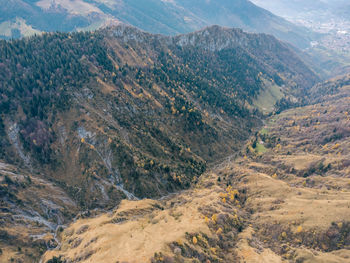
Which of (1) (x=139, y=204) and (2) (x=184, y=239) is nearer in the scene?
(2) (x=184, y=239)

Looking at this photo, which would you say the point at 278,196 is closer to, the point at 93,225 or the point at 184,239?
the point at 184,239

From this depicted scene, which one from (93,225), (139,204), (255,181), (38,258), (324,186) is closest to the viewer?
(38,258)

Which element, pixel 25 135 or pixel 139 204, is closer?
pixel 139 204

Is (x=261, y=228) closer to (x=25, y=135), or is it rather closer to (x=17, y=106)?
(x=25, y=135)

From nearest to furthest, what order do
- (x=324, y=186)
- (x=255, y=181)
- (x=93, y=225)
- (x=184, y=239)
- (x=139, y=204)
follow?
(x=184, y=239)
(x=93, y=225)
(x=139, y=204)
(x=324, y=186)
(x=255, y=181)

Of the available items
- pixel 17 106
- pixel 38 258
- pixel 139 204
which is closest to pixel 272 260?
pixel 139 204

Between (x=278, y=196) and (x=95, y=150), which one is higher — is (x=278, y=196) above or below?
below

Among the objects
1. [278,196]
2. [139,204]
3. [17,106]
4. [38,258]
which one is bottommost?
[38,258]

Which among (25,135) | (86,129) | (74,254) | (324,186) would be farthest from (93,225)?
(324,186)

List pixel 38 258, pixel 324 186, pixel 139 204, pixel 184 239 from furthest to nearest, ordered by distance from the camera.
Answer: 1. pixel 324 186
2. pixel 139 204
3. pixel 38 258
4. pixel 184 239
